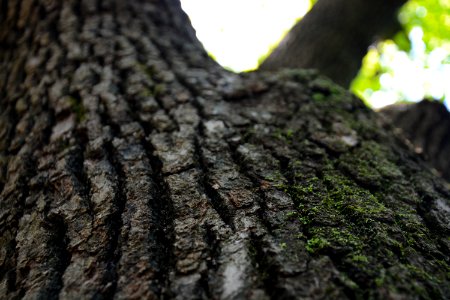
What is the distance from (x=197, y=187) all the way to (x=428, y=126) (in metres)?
2.42

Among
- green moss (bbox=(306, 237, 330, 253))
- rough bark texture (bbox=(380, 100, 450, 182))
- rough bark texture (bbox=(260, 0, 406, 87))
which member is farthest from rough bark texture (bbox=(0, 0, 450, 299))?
rough bark texture (bbox=(380, 100, 450, 182))

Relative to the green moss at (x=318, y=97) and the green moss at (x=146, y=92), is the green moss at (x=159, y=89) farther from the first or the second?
the green moss at (x=318, y=97)

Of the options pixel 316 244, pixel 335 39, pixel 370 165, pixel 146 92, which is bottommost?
pixel 146 92

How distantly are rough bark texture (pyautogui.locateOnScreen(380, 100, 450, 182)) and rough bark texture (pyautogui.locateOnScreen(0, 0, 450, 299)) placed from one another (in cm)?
123

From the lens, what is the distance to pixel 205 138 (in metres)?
1.44

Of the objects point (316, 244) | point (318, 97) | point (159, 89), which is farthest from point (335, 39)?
point (316, 244)

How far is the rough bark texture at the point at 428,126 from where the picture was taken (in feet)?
8.84

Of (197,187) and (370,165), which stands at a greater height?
(370,165)

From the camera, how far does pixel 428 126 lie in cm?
283

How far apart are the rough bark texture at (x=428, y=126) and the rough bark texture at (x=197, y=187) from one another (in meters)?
1.23

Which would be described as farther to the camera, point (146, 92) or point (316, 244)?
point (146, 92)

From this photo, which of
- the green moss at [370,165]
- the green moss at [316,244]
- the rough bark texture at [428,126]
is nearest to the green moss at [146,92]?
the green moss at [370,165]

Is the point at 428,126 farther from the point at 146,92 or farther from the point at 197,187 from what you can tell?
the point at 197,187

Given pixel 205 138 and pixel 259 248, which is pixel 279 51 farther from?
pixel 259 248
